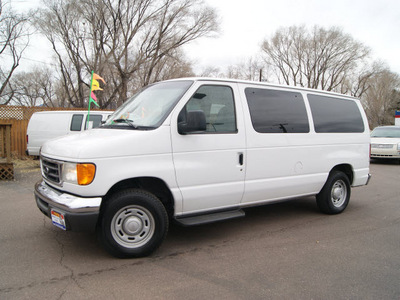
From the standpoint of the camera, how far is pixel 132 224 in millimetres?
3410

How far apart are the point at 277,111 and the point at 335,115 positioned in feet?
4.73

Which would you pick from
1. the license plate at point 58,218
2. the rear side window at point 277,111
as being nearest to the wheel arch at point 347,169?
the rear side window at point 277,111

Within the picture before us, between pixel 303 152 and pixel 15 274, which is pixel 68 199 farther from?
pixel 303 152

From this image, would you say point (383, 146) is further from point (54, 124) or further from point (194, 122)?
point (54, 124)

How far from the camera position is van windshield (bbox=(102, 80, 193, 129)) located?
11.9 ft

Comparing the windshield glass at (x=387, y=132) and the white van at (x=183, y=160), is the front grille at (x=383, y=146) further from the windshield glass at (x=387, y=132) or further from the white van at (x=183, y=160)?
the white van at (x=183, y=160)

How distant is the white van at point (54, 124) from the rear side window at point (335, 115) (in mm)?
7454

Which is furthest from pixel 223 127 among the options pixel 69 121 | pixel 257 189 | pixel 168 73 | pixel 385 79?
pixel 385 79

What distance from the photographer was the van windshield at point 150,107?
362 centimetres

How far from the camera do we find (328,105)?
5266 mm

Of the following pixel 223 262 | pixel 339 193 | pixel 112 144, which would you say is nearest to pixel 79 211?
pixel 112 144

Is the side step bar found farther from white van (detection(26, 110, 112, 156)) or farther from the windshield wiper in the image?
white van (detection(26, 110, 112, 156))

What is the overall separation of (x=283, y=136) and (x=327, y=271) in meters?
1.93

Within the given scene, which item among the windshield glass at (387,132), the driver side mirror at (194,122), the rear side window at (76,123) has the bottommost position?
the windshield glass at (387,132)
